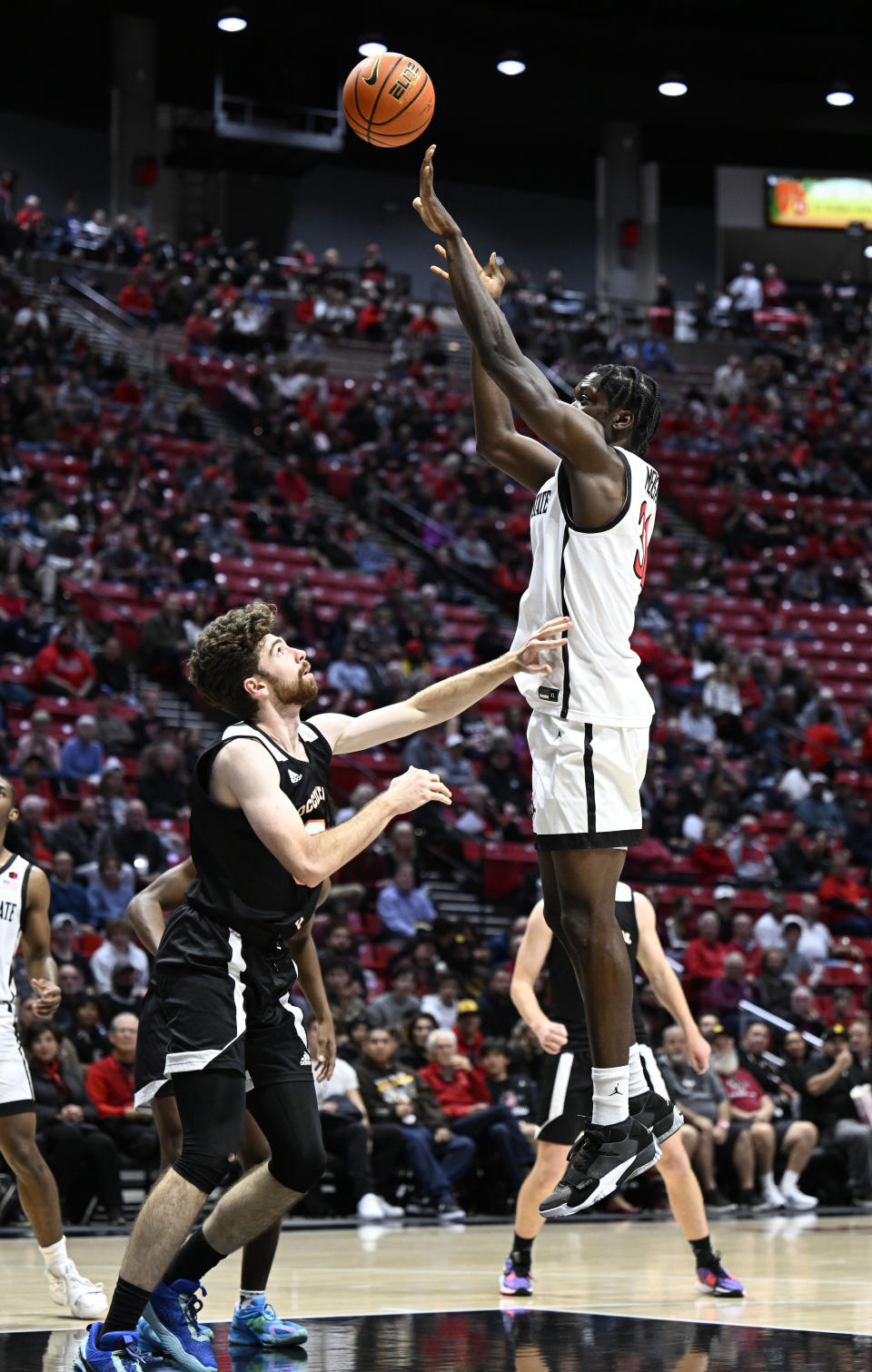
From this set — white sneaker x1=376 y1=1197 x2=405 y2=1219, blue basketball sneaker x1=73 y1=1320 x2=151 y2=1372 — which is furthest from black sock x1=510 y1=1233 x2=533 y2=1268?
white sneaker x1=376 y1=1197 x2=405 y2=1219

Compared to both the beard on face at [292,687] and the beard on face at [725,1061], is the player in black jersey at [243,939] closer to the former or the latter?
the beard on face at [292,687]

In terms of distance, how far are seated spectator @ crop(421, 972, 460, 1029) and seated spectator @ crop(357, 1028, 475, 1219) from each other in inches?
36.5

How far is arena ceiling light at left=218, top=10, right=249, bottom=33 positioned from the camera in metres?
23.8

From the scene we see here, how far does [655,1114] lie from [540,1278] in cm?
343

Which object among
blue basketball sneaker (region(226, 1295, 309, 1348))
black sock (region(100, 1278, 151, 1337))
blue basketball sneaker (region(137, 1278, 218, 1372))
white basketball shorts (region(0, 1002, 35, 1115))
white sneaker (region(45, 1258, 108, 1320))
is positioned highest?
white basketball shorts (region(0, 1002, 35, 1115))

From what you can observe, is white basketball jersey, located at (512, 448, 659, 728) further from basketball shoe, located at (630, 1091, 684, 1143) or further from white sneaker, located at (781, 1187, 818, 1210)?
white sneaker, located at (781, 1187, 818, 1210)

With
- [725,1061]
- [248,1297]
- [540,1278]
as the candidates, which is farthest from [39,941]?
[725,1061]

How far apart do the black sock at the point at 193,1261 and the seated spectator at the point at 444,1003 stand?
7142 mm

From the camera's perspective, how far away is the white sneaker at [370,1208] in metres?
11.0

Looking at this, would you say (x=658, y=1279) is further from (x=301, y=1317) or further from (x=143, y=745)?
(x=143, y=745)

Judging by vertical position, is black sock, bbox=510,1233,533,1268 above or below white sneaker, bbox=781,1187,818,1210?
above

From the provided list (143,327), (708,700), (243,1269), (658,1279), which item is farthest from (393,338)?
(243,1269)

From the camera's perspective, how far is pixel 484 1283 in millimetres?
7723

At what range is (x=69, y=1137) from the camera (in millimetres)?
10125
